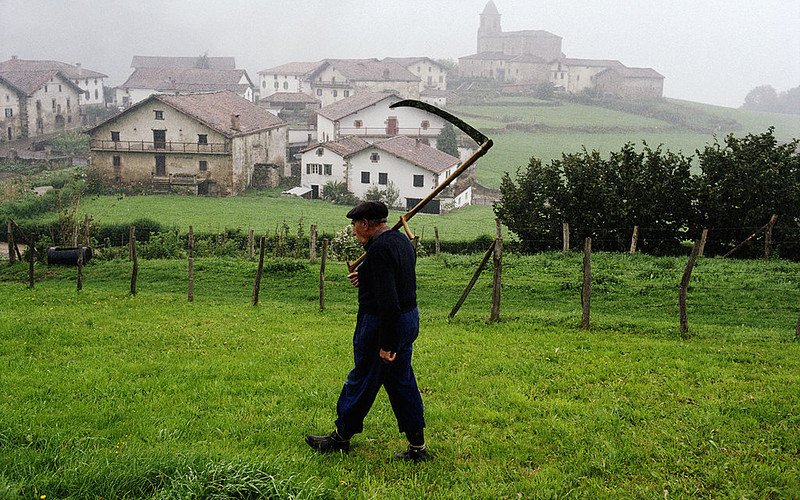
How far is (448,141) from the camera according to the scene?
65188mm

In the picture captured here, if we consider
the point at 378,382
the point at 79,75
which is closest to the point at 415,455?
the point at 378,382

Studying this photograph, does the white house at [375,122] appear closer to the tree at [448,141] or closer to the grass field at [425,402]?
the tree at [448,141]

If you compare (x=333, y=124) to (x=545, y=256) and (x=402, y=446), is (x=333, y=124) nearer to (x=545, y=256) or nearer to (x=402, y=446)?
(x=545, y=256)

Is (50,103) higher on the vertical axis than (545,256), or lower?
higher

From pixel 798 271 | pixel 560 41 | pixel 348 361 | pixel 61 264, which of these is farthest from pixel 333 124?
pixel 560 41

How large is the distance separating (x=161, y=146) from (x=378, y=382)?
51570 millimetres

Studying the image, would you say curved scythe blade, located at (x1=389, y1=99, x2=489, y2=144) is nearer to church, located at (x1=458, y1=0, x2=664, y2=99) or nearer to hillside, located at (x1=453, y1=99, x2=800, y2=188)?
hillside, located at (x1=453, y1=99, x2=800, y2=188)

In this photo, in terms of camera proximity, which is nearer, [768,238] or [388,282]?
[388,282]

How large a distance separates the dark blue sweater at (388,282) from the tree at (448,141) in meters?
60.4

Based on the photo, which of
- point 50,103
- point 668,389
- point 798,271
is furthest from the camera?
point 50,103

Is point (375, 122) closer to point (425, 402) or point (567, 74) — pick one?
point (425, 402)

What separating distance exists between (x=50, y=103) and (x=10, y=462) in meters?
83.6

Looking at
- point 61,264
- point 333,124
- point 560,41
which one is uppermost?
point 560,41

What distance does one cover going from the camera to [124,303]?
13.9 metres
